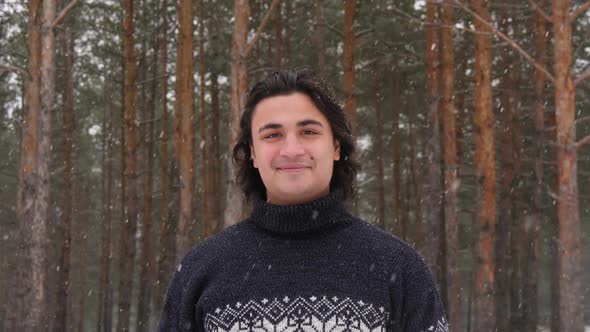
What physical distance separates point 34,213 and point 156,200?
19724mm

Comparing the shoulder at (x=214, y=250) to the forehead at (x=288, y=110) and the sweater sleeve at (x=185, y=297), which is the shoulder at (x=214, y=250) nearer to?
the sweater sleeve at (x=185, y=297)

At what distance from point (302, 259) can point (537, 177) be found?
605 inches

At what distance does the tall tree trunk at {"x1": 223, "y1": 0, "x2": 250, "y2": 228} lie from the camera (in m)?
12.0

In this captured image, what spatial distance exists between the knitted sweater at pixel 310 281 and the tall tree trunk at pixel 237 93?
30.4 feet

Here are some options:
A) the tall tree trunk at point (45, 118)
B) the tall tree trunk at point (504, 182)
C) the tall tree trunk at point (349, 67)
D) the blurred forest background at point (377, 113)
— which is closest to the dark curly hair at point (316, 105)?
the blurred forest background at point (377, 113)

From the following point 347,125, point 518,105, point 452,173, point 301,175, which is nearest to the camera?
point 301,175

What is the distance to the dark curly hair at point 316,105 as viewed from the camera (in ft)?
8.33

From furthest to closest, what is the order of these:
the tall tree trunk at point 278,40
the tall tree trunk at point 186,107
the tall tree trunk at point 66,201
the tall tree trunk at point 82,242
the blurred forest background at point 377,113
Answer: the tall tree trunk at point 82,242 < the tall tree trunk at point 66,201 < the tall tree trunk at point 278,40 < the tall tree trunk at point 186,107 < the blurred forest background at point 377,113

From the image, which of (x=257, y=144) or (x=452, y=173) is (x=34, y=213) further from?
(x=257, y=144)

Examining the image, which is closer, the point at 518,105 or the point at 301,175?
the point at 301,175

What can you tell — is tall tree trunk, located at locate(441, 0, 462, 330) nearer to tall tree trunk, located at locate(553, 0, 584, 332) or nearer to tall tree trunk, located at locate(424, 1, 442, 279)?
tall tree trunk, located at locate(424, 1, 442, 279)

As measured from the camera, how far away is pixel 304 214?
2.53 meters

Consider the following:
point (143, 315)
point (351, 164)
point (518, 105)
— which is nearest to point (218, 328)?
point (351, 164)

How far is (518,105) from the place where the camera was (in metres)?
19.9
